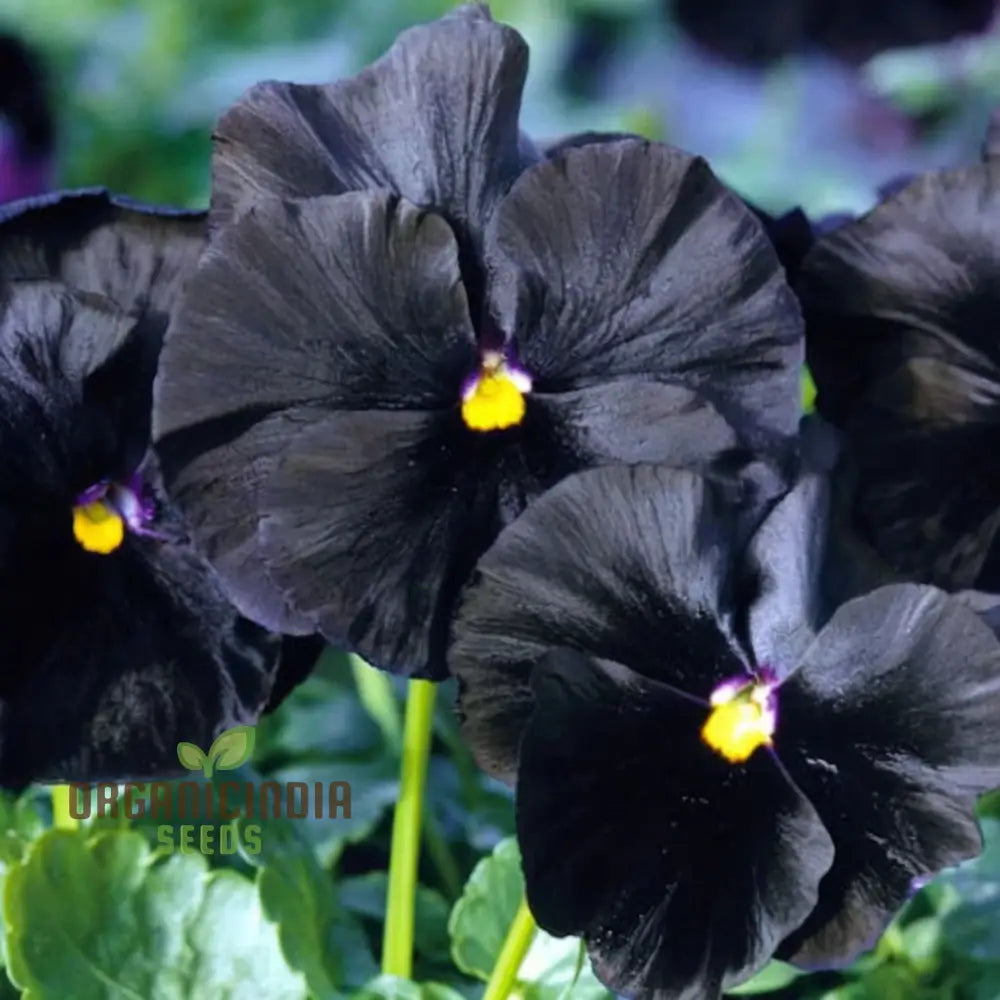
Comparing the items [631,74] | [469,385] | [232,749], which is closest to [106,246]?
[469,385]

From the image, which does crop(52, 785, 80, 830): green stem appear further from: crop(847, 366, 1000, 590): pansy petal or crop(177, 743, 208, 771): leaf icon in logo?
crop(847, 366, 1000, 590): pansy petal

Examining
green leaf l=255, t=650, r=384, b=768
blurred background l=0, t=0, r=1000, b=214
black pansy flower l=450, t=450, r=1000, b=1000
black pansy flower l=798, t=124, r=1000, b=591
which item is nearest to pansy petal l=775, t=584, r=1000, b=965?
black pansy flower l=450, t=450, r=1000, b=1000

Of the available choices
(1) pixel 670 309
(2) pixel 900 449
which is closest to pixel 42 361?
(1) pixel 670 309

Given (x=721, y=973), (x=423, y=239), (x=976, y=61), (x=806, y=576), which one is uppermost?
(x=976, y=61)

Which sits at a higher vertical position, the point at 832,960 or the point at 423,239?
the point at 423,239

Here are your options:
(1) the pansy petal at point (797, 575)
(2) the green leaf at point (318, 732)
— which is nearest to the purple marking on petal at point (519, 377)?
(1) the pansy petal at point (797, 575)

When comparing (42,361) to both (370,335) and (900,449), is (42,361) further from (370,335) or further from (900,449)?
(900,449)

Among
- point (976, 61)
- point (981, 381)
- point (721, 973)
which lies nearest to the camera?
point (721, 973)
